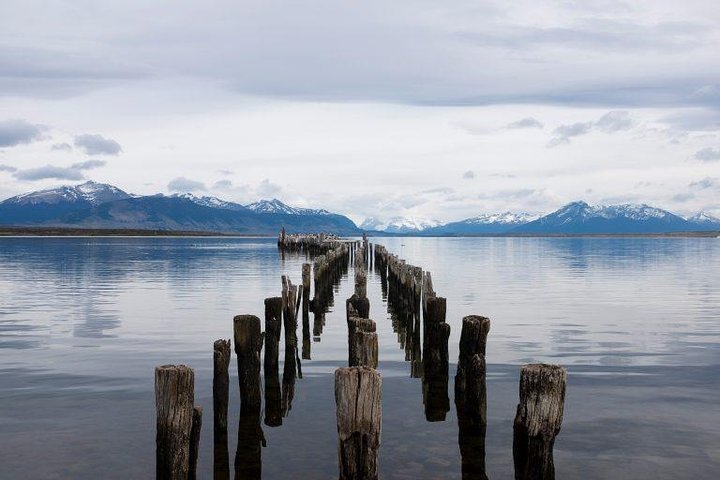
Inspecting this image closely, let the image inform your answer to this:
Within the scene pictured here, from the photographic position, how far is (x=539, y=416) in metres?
7.54

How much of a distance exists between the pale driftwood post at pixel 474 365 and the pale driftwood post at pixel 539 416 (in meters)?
3.21

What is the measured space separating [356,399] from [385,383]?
865 cm

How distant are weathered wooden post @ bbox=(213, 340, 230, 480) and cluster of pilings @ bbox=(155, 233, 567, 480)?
14mm

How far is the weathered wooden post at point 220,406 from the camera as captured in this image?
10.1 m

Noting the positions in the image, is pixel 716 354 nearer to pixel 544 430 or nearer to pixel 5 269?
pixel 544 430

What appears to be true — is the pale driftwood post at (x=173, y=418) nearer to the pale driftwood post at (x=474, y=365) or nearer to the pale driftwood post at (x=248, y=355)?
the pale driftwood post at (x=248, y=355)

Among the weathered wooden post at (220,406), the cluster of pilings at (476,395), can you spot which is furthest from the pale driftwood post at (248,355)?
the cluster of pilings at (476,395)

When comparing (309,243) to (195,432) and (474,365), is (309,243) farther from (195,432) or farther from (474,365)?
(195,432)

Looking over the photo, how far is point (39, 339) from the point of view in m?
21.1

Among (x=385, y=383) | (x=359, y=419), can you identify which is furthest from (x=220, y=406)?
(x=385, y=383)

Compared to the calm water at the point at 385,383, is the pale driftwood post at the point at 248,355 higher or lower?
higher

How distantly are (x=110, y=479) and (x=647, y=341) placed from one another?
54.5 ft

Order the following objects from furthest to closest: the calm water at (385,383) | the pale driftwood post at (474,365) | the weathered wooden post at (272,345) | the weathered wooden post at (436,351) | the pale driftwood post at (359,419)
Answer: the weathered wooden post at (436,351) < the weathered wooden post at (272,345) < the pale driftwood post at (474,365) < the calm water at (385,383) < the pale driftwood post at (359,419)

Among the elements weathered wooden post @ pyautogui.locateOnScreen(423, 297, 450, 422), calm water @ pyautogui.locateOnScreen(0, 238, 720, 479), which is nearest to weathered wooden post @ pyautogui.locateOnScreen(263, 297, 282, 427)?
calm water @ pyautogui.locateOnScreen(0, 238, 720, 479)
